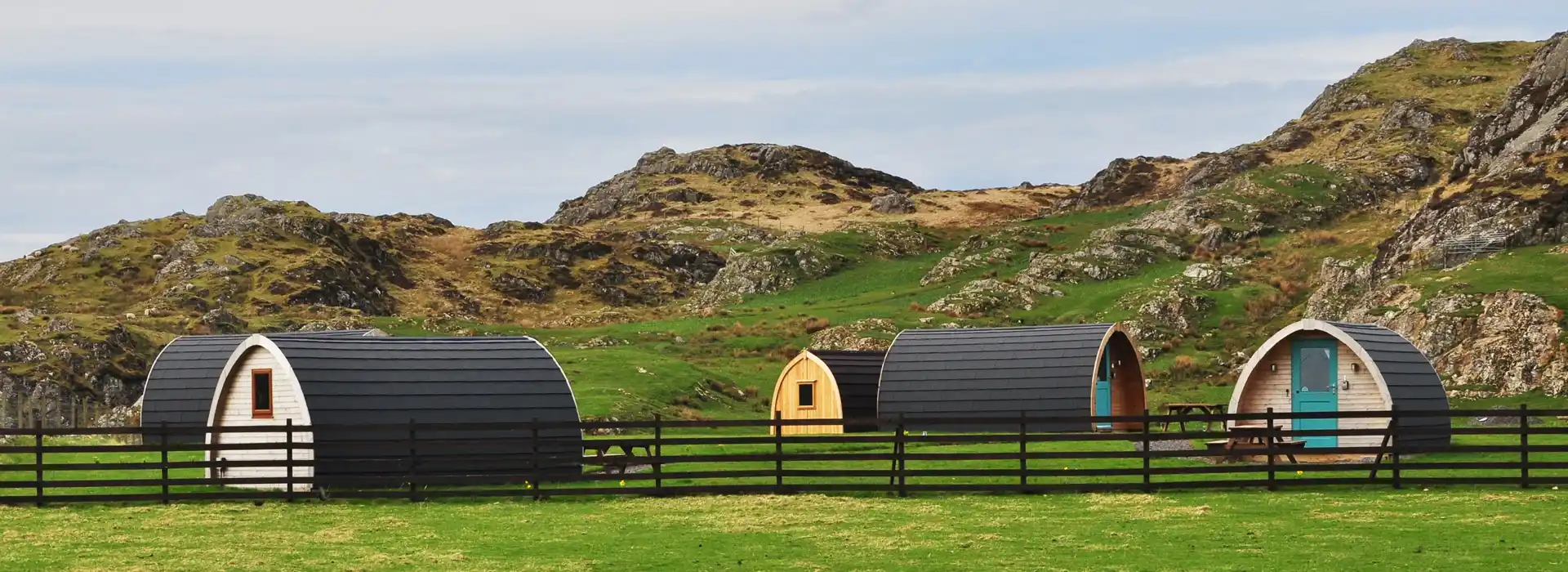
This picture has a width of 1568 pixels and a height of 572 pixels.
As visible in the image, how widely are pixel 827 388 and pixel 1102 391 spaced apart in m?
8.74

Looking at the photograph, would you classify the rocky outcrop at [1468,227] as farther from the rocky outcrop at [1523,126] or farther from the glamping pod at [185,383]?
the glamping pod at [185,383]

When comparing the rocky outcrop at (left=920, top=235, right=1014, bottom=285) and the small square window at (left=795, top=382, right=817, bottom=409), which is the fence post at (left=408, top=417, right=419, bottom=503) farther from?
the rocky outcrop at (left=920, top=235, right=1014, bottom=285)

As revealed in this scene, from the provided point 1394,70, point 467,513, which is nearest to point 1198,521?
point 467,513

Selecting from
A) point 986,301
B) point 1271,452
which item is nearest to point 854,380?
point 1271,452

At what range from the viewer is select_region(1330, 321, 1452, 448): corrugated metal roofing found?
118 ft

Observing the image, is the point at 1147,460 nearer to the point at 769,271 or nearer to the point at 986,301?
the point at 986,301

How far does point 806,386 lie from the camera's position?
170 feet

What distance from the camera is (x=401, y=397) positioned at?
32.6 metres

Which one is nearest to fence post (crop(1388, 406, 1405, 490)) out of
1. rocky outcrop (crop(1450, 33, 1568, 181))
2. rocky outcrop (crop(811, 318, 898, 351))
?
rocky outcrop (crop(811, 318, 898, 351))

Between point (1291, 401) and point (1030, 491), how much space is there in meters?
11.5

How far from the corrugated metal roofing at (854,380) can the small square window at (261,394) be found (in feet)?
67.6

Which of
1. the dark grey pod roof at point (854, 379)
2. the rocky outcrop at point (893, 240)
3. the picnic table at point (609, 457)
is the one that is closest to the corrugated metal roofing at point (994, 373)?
the dark grey pod roof at point (854, 379)

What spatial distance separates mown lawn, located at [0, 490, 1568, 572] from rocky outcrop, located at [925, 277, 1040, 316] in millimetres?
50835

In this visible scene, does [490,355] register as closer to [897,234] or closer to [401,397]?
[401,397]
